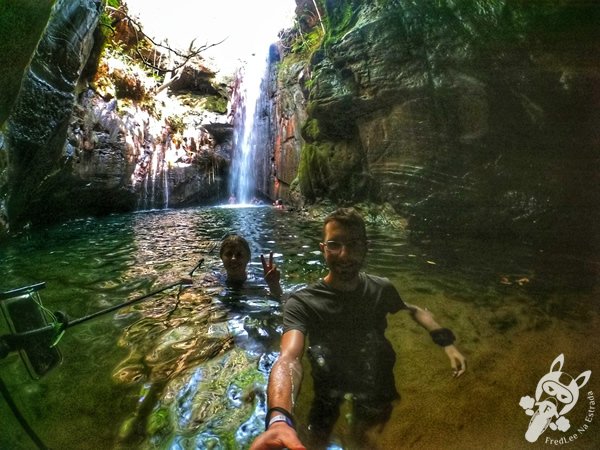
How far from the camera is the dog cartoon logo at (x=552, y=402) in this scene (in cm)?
156

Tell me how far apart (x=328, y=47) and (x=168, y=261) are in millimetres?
6257

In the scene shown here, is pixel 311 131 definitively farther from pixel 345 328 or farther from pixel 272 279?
pixel 345 328

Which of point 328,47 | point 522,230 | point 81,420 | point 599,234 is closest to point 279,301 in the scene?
point 81,420

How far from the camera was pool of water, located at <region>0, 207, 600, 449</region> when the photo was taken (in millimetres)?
1594

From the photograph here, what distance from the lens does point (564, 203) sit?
4695 mm

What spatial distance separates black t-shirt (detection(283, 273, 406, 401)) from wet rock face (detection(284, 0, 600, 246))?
13.5ft

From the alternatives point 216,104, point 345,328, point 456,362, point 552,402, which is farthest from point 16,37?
point 216,104

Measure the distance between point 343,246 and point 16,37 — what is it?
192 inches

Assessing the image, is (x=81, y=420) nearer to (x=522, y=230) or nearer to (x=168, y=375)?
(x=168, y=375)

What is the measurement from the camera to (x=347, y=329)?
1.96m

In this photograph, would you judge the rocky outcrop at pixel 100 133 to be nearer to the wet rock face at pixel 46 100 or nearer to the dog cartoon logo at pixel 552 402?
the wet rock face at pixel 46 100

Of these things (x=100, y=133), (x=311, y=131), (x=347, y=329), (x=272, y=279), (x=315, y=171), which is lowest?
(x=272, y=279)

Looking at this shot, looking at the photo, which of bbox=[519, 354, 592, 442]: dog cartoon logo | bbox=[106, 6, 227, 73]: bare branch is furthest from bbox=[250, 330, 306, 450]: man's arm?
bbox=[106, 6, 227, 73]: bare branch

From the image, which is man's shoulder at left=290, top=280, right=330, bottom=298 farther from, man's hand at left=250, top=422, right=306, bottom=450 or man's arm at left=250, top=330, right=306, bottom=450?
man's hand at left=250, top=422, right=306, bottom=450
